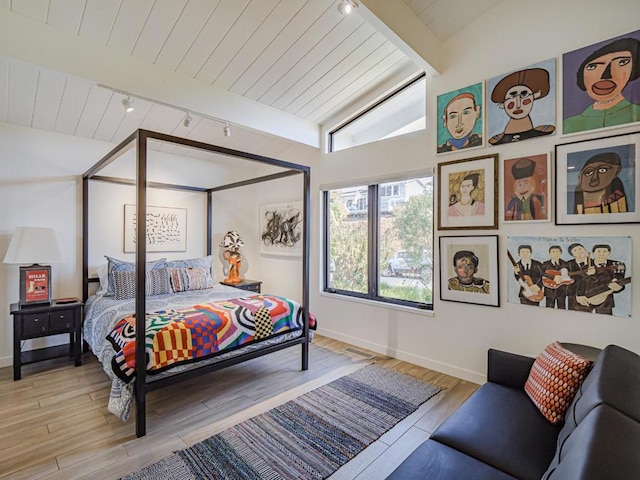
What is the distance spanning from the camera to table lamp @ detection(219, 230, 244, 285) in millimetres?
4977

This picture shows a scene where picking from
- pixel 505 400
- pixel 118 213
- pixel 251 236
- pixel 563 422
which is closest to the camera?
pixel 563 422

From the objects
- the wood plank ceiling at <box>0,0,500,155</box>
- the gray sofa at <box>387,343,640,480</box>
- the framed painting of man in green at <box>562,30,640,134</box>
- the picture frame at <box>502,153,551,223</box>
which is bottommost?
the gray sofa at <box>387,343,640,480</box>

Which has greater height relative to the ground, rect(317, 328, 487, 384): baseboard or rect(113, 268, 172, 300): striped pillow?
rect(113, 268, 172, 300): striped pillow

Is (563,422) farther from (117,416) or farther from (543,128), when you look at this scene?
(117,416)

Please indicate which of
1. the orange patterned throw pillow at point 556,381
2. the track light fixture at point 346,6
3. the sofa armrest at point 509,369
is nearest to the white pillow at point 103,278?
the track light fixture at point 346,6

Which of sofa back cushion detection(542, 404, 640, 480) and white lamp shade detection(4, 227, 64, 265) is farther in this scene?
white lamp shade detection(4, 227, 64, 265)

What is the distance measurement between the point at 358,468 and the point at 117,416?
1711 millimetres

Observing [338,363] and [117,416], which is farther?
[338,363]

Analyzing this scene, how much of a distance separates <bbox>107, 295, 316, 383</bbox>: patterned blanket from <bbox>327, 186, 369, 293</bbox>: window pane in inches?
43.1

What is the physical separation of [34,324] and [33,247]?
0.73 meters

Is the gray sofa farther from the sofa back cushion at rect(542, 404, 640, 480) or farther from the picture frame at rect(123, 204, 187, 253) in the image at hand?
the picture frame at rect(123, 204, 187, 253)

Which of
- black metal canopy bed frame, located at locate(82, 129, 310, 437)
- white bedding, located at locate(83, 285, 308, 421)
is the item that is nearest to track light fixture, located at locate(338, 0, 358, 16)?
black metal canopy bed frame, located at locate(82, 129, 310, 437)

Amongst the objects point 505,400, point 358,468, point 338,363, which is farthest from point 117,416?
point 505,400

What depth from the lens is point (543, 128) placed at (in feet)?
8.75
